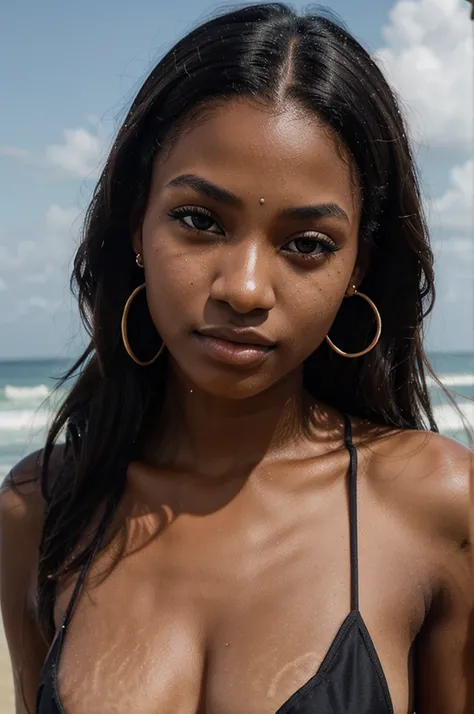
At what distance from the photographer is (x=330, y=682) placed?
2.04 metres

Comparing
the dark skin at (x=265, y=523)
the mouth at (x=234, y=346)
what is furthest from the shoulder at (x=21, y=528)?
the mouth at (x=234, y=346)

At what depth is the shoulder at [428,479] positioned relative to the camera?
2211mm

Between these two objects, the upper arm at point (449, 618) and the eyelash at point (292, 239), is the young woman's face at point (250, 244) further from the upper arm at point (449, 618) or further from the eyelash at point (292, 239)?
the upper arm at point (449, 618)

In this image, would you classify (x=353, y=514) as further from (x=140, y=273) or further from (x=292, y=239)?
(x=140, y=273)

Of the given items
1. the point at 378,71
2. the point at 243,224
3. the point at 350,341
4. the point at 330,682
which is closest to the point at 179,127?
the point at 243,224

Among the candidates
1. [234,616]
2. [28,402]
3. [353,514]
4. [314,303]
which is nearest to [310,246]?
[314,303]

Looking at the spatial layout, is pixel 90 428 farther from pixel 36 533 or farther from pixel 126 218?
pixel 126 218

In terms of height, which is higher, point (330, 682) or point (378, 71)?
point (378, 71)

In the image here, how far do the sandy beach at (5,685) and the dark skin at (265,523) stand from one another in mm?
2773

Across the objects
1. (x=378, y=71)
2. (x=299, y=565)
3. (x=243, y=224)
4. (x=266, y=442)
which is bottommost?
(x=299, y=565)

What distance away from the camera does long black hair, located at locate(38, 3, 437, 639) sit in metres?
2.22

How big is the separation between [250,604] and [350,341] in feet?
2.41

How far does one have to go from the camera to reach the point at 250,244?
6.90ft

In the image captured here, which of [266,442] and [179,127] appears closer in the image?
[179,127]
